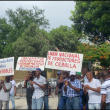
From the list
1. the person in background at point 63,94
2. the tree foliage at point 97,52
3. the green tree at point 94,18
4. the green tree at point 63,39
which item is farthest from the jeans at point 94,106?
the green tree at point 63,39

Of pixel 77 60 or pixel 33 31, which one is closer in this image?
pixel 77 60

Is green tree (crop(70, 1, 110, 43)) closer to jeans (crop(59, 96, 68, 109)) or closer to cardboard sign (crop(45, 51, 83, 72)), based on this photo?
cardboard sign (crop(45, 51, 83, 72))

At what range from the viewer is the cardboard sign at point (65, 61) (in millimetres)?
6957

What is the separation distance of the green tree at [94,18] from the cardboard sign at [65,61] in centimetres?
375

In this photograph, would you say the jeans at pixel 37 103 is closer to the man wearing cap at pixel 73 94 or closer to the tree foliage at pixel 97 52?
the man wearing cap at pixel 73 94

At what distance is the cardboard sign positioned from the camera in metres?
6.96

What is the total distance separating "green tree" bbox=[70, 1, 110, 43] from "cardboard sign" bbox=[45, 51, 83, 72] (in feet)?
12.3

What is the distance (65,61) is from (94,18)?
4.52 meters

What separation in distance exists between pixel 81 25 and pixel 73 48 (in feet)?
16.1

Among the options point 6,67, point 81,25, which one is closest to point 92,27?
point 81,25

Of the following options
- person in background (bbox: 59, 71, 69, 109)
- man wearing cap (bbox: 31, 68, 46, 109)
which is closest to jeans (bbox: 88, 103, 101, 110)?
person in background (bbox: 59, 71, 69, 109)

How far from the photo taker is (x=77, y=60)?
23.2 feet

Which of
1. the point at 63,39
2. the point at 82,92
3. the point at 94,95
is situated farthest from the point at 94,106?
the point at 63,39

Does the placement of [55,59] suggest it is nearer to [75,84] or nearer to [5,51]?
[75,84]
